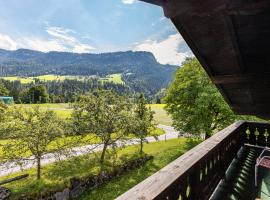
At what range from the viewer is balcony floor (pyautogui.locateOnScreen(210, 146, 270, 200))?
156 inches

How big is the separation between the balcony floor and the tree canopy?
12610mm

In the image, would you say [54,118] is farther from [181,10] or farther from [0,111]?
[181,10]

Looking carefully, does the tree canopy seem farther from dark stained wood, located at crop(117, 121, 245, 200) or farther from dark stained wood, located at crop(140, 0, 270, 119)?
dark stained wood, located at crop(140, 0, 270, 119)

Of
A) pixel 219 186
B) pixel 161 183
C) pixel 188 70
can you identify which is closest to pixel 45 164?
pixel 188 70

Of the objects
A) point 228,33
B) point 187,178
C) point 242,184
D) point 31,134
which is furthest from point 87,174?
point 228,33

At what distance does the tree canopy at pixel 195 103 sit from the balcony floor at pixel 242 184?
1261cm

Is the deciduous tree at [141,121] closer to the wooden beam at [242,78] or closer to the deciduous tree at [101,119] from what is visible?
the deciduous tree at [101,119]


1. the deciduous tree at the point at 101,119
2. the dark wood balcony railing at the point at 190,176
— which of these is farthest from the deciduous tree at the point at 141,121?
the dark wood balcony railing at the point at 190,176

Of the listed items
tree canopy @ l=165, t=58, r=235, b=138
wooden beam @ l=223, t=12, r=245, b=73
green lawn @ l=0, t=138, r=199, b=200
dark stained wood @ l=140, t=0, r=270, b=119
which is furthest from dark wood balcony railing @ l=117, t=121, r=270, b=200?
tree canopy @ l=165, t=58, r=235, b=138

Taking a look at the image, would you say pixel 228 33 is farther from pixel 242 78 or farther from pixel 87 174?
pixel 87 174

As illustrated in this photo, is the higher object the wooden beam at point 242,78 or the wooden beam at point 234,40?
the wooden beam at point 234,40

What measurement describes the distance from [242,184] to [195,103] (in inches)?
599

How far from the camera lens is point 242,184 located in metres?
4.46

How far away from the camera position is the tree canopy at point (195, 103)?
18188mm
